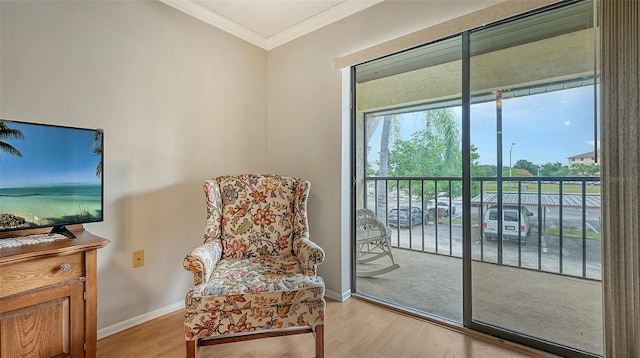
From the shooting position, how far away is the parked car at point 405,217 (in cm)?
276

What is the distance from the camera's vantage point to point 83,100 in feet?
5.36

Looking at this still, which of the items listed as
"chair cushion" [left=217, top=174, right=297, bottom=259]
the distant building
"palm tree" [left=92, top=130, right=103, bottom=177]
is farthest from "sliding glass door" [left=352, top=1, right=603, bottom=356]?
"palm tree" [left=92, top=130, right=103, bottom=177]

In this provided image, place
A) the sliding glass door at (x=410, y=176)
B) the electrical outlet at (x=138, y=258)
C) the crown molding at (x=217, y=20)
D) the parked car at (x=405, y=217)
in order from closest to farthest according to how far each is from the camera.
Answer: the electrical outlet at (x=138, y=258), the crown molding at (x=217, y=20), the sliding glass door at (x=410, y=176), the parked car at (x=405, y=217)

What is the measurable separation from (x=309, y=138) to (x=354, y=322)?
4.78ft

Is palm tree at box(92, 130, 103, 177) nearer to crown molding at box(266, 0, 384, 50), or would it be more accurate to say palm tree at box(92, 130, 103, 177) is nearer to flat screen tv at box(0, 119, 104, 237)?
flat screen tv at box(0, 119, 104, 237)

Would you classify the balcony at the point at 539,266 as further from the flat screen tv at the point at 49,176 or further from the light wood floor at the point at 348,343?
the flat screen tv at the point at 49,176

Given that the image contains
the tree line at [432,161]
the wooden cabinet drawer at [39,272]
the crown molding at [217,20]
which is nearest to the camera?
the wooden cabinet drawer at [39,272]

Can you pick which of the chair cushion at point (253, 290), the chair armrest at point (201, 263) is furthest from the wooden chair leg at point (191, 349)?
the chair armrest at point (201, 263)

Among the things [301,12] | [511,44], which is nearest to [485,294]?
[511,44]

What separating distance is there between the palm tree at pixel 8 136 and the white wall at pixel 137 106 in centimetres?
24

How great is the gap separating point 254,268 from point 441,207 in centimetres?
172

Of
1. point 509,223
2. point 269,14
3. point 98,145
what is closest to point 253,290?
point 98,145

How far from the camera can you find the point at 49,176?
1387 mm

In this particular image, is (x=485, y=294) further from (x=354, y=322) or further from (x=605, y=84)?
(x=605, y=84)
